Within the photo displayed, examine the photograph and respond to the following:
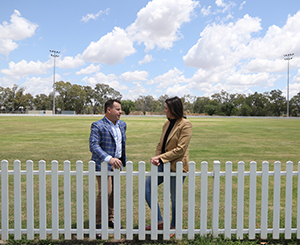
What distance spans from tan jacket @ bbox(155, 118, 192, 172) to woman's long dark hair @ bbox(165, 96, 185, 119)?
0.09 m

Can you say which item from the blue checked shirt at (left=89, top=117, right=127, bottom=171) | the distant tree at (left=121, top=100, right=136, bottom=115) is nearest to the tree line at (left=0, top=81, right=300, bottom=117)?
the distant tree at (left=121, top=100, right=136, bottom=115)

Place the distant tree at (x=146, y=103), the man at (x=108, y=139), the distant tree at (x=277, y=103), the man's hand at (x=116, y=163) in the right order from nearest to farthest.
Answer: the man's hand at (x=116, y=163) < the man at (x=108, y=139) < the distant tree at (x=277, y=103) < the distant tree at (x=146, y=103)

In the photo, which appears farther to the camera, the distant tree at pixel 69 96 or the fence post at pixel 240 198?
the distant tree at pixel 69 96

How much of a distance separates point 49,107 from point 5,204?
106 m

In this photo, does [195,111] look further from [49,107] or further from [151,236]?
[151,236]

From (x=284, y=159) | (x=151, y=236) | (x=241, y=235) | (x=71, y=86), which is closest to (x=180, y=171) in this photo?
(x=151, y=236)

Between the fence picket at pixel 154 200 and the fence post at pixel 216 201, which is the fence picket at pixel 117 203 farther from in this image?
the fence post at pixel 216 201

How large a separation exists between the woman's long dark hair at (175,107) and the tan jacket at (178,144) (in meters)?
0.09

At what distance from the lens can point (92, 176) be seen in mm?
3635

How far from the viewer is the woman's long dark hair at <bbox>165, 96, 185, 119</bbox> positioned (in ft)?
12.2

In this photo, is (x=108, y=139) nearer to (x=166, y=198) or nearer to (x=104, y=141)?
(x=104, y=141)

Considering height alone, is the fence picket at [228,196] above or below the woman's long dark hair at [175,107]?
below

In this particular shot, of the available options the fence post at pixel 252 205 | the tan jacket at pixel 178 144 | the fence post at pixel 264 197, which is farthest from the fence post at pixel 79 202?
the fence post at pixel 264 197

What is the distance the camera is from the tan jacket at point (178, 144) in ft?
11.9
